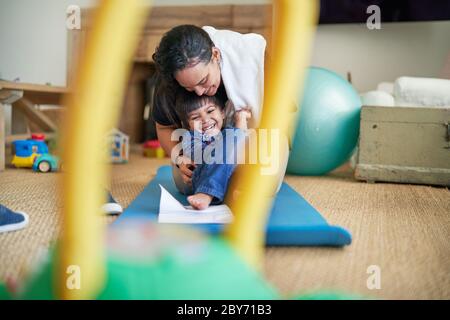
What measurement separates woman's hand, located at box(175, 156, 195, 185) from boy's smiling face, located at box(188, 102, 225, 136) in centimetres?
9

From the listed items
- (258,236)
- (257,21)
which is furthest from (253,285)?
(257,21)

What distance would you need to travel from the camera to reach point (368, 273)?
78 cm

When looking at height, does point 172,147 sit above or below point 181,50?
below

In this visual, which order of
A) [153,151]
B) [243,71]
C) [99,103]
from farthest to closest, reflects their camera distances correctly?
[153,151], [243,71], [99,103]

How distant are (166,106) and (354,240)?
62 centimetres

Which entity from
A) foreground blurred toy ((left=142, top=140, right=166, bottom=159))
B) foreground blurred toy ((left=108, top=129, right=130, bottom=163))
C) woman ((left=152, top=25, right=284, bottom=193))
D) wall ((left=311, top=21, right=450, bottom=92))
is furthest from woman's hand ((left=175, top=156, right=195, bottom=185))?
wall ((left=311, top=21, right=450, bottom=92))

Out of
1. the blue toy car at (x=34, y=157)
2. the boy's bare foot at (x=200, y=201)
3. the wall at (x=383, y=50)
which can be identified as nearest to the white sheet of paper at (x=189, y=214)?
the boy's bare foot at (x=200, y=201)

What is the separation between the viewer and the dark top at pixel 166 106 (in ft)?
4.09

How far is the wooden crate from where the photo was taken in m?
1.81

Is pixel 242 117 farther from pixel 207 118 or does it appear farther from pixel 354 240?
pixel 354 240

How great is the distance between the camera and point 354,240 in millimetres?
997

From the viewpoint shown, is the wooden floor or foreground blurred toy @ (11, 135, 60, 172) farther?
foreground blurred toy @ (11, 135, 60, 172)

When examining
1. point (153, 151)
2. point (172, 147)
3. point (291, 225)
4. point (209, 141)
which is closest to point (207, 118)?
point (209, 141)

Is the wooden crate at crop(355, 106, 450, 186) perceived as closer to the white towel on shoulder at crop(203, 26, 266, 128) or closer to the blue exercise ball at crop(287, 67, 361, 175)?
the blue exercise ball at crop(287, 67, 361, 175)
